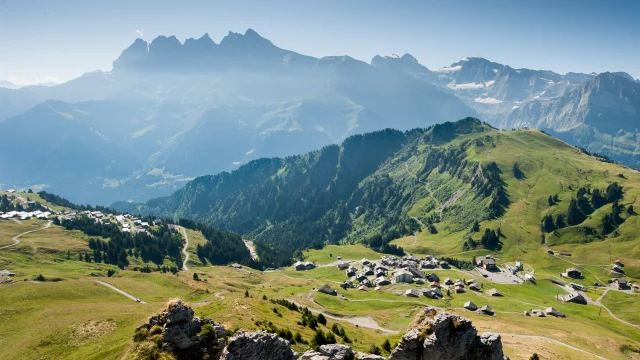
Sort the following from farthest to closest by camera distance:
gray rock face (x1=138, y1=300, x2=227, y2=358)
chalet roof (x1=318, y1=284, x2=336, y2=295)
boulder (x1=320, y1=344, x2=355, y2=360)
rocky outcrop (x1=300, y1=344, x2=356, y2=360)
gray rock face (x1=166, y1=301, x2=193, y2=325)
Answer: chalet roof (x1=318, y1=284, x2=336, y2=295) → gray rock face (x1=166, y1=301, x2=193, y2=325) → boulder (x1=320, y1=344, x2=355, y2=360) → gray rock face (x1=138, y1=300, x2=227, y2=358) → rocky outcrop (x1=300, y1=344, x2=356, y2=360)

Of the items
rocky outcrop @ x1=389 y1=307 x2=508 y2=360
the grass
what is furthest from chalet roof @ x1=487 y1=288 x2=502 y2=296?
rocky outcrop @ x1=389 y1=307 x2=508 y2=360

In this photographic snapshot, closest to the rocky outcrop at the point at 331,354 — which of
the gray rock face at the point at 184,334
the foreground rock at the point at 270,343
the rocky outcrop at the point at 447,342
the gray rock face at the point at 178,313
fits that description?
the foreground rock at the point at 270,343

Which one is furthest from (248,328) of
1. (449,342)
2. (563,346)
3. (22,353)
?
(563,346)

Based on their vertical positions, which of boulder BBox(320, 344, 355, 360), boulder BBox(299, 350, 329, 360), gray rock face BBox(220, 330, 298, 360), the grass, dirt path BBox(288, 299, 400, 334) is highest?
gray rock face BBox(220, 330, 298, 360)

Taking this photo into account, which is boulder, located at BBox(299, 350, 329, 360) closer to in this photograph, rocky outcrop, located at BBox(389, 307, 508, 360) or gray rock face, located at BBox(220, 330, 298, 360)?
gray rock face, located at BBox(220, 330, 298, 360)

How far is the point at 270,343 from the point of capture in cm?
3909

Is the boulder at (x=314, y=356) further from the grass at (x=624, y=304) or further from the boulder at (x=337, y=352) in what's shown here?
the grass at (x=624, y=304)

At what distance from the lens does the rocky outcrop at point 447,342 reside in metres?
39.5

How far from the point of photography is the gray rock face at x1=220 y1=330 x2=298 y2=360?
3762 cm

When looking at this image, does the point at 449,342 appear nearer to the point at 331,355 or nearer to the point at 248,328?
the point at 331,355

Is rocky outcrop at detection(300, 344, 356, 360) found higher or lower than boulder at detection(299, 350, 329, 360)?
lower

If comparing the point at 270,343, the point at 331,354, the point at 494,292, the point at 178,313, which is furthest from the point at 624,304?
the point at 178,313

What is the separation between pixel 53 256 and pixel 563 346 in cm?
23073

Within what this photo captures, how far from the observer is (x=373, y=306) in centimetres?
15462
